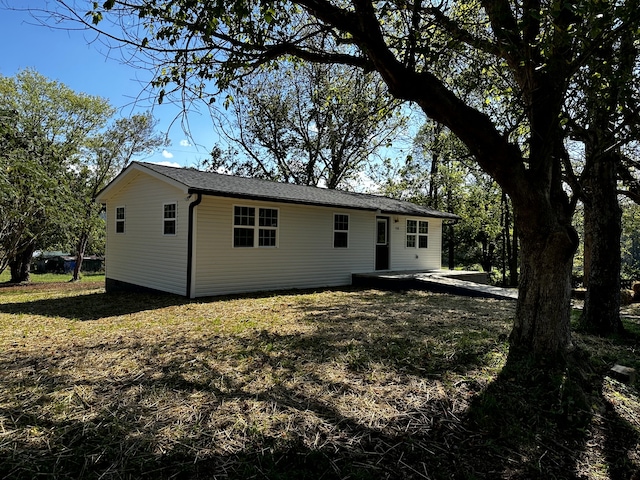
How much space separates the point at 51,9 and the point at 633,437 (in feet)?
19.4

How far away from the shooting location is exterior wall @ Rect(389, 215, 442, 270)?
47.2 ft

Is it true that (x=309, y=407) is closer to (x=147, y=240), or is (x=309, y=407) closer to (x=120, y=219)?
(x=147, y=240)

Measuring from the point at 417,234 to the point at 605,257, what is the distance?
9.59 m

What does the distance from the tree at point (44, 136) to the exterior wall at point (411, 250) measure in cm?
1053

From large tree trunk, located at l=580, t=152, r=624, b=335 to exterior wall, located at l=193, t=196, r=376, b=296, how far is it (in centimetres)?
736

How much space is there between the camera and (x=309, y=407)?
2957mm

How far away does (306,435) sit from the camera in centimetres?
256

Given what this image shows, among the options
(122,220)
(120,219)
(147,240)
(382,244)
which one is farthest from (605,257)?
(120,219)

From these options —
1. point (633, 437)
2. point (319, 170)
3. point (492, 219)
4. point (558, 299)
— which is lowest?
point (633, 437)

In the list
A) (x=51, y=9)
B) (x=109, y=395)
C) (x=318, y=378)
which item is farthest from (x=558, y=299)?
(x=51, y=9)

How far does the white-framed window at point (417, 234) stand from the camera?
1498cm

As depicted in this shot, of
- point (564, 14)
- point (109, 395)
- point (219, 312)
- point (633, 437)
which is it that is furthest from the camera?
point (219, 312)

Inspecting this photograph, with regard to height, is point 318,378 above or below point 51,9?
below

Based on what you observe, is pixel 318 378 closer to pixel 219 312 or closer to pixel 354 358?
pixel 354 358
